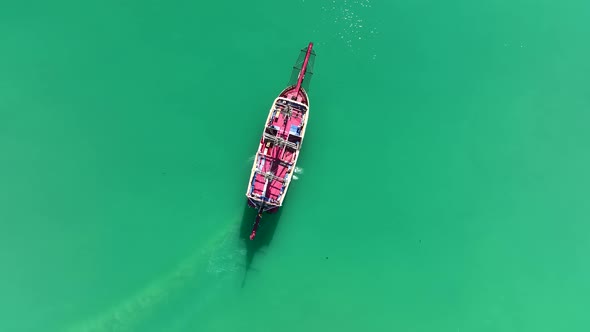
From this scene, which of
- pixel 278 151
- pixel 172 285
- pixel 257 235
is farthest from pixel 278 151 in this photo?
pixel 172 285

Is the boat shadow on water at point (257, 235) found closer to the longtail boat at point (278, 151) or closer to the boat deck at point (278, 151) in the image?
the longtail boat at point (278, 151)

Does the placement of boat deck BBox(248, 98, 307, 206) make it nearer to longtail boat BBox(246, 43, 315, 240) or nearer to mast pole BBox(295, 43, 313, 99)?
longtail boat BBox(246, 43, 315, 240)

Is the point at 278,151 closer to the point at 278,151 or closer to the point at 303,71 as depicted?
the point at 278,151

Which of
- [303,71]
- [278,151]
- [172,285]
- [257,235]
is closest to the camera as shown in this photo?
[278,151]

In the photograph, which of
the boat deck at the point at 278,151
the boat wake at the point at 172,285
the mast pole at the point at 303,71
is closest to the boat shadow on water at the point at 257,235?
the boat wake at the point at 172,285

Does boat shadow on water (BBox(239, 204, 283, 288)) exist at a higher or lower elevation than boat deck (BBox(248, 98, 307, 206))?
lower

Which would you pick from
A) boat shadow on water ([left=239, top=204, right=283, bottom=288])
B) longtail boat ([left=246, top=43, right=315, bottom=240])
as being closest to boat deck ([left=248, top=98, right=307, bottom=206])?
longtail boat ([left=246, top=43, right=315, bottom=240])

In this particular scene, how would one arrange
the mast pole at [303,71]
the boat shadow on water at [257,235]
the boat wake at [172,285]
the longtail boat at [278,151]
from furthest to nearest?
the mast pole at [303,71] < the boat shadow on water at [257,235] < the boat wake at [172,285] < the longtail boat at [278,151]

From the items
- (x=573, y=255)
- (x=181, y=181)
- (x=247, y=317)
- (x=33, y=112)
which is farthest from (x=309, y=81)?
(x=573, y=255)

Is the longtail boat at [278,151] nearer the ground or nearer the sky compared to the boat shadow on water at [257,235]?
nearer the sky
